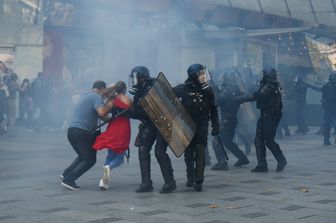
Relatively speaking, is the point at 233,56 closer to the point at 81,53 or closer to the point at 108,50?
the point at 81,53

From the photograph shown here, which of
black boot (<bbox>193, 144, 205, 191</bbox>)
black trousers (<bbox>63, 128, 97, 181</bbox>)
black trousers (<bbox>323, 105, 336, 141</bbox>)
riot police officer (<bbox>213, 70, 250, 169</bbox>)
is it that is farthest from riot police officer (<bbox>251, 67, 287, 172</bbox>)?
black trousers (<bbox>323, 105, 336, 141</bbox>)

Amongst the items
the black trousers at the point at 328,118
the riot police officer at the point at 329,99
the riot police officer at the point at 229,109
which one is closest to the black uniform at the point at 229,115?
the riot police officer at the point at 229,109

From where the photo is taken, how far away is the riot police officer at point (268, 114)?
9945mm

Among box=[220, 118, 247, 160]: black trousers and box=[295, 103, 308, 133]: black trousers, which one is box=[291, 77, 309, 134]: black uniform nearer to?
box=[295, 103, 308, 133]: black trousers

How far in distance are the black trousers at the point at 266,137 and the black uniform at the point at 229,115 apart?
603mm

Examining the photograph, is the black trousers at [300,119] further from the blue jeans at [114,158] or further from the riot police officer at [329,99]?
the blue jeans at [114,158]

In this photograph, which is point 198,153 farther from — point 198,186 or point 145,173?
point 145,173

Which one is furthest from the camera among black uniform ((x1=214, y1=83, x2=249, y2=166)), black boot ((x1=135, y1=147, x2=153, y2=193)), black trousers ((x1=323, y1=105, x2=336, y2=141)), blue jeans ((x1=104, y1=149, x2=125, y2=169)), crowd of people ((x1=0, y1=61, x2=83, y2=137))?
crowd of people ((x1=0, y1=61, x2=83, y2=137))

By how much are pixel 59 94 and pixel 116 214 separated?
11.3m

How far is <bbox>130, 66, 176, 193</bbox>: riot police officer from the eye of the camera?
8.13 m

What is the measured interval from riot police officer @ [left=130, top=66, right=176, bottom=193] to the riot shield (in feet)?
0.43

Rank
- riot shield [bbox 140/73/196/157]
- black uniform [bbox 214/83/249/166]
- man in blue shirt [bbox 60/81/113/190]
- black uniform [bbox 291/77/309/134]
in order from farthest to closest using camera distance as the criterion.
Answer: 1. black uniform [bbox 291/77/309/134]
2. black uniform [bbox 214/83/249/166]
3. man in blue shirt [bbox 60/81/113/190]
4. riot shield [bbox 140/73/196/157]

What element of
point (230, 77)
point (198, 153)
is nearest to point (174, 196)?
point (198, 153)

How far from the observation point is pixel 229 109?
10.7 meters
